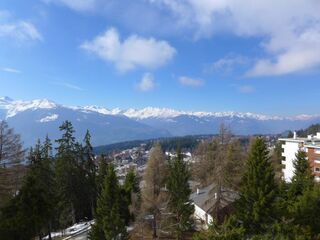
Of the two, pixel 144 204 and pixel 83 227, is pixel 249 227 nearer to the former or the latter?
pixel 144 204

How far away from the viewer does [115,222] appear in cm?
3328

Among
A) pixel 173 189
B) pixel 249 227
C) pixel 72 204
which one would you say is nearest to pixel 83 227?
pixel 72 204

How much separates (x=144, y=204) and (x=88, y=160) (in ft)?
64.3

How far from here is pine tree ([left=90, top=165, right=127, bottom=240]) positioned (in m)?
33.4

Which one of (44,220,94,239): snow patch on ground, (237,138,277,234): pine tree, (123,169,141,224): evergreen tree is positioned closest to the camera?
(237,138,277,234): pine tree

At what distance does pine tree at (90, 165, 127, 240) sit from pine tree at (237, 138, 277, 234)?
11.0 m

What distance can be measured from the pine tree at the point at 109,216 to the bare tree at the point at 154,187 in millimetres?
7275

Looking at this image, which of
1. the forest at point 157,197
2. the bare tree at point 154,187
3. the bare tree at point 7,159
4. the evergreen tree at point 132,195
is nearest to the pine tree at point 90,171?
the forest at point 157,197

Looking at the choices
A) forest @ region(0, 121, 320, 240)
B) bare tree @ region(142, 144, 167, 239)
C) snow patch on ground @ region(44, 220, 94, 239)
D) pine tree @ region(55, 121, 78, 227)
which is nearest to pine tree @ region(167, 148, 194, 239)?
forest @ region(0, 121, 320, 240)

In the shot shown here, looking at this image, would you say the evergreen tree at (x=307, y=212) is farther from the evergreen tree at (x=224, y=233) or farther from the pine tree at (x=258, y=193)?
the evergreen tree at (x=224, y=233)

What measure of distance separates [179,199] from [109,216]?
10711mm

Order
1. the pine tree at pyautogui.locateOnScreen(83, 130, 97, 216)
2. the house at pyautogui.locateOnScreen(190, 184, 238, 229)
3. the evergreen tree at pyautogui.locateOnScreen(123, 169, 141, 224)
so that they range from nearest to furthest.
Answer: the house at pyautogui.locateOnScreen(190, 184, 238, 229), the evergreen tree at pyautogui.locateOnScreen(123, 169, 141, 224), the pine tree at pyautogui.locateOnScreen(83, 130, 97, 216)

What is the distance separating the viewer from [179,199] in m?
41.9

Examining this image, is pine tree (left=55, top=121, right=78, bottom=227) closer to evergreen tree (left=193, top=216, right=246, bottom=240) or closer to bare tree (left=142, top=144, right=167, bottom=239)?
bare tree (left=142, top=144, right=167, bottom=239)
